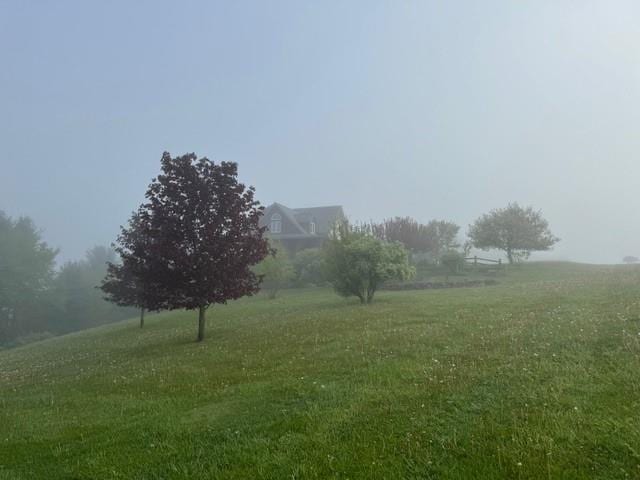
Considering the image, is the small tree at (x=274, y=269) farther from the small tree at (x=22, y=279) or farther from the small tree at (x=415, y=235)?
the small tree at (x=22, y=279)

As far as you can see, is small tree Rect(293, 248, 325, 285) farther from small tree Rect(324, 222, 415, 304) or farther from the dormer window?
the dormer window

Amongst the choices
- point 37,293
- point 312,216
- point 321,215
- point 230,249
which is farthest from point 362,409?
point 37,293

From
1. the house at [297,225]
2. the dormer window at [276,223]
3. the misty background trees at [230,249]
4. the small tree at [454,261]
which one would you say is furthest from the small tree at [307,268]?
the dormer window at [276,223]

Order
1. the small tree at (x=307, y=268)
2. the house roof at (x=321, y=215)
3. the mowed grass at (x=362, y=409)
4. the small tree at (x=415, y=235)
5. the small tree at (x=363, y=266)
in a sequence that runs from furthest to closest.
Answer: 1. the house roof at (x=321, y=215)
2. the small tree at (x=415, y=235)
3. the small tree at (x=307, y=268)
4. the small tree at (x=363, y=266)
5. the mowed grass at (x=362, y=409)

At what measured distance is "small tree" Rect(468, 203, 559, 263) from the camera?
155 feet

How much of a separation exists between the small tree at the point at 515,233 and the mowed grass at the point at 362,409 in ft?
122

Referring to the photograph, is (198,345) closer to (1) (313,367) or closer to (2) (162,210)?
(2) (162,210)

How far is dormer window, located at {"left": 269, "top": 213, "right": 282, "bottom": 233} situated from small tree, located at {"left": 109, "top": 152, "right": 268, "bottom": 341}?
43339 millimetres

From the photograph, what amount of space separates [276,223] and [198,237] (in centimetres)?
4457

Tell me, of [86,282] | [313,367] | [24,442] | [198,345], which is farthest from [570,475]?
[86,282]

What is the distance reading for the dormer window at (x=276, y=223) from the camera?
58.8 metres

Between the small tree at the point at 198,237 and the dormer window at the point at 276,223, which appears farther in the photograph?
the dormer window at the point at 276,223

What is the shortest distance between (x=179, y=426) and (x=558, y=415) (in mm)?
4784

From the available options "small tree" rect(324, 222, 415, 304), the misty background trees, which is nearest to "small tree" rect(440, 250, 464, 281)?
the misty background trees
